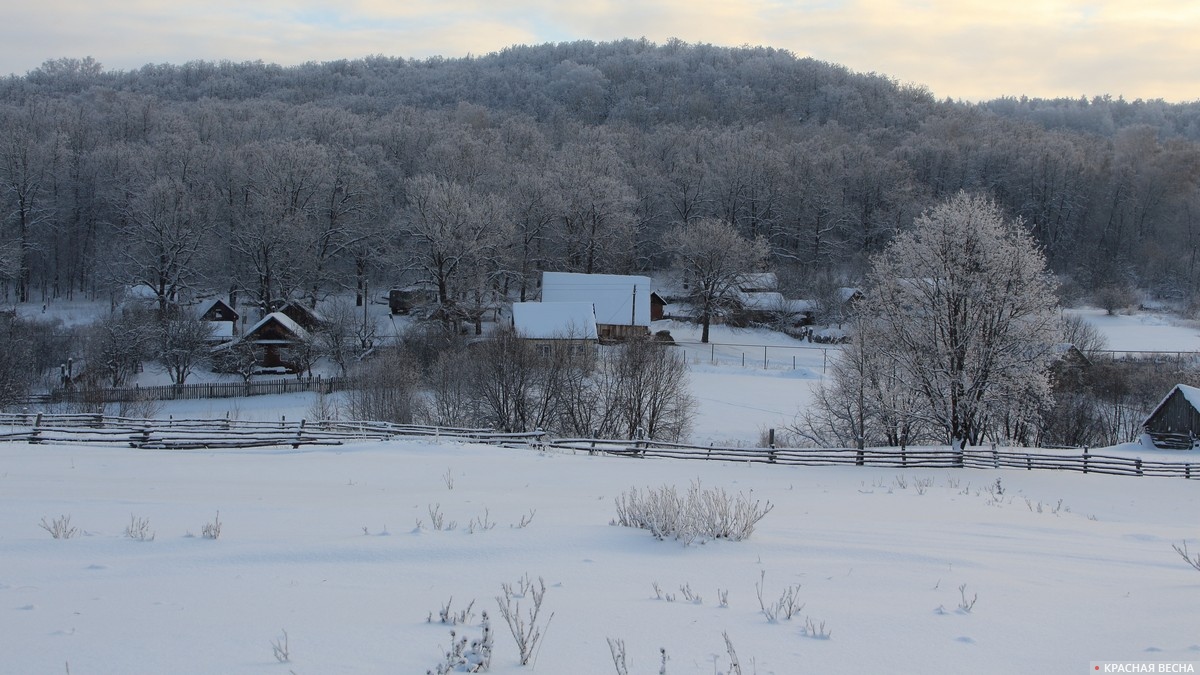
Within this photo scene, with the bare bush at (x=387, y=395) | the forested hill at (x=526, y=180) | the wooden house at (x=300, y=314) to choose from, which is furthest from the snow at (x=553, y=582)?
the forested hill at (x=526, y=180)

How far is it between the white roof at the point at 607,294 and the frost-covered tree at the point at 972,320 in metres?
34.2

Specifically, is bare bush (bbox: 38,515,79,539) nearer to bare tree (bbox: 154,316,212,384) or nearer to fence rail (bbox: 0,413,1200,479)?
fence rail (bbox: 0,413,1200,479)

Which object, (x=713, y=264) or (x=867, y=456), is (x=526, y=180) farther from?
(x=867, y=456)

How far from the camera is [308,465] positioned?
18.1 m

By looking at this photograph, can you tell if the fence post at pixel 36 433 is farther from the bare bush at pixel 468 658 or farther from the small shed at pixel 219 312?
the small shed at pixel 219 312

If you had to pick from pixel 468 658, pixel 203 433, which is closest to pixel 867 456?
pixel 203 433

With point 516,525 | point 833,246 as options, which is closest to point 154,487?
point 516,525

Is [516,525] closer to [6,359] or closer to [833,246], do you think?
[6,359]

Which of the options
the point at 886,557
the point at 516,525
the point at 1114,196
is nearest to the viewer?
the point at 886,557

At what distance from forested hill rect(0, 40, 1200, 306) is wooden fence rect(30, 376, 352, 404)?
52.1 feet

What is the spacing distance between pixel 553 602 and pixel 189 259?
6228 centimetres

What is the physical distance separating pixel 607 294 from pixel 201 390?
27875 millimetres

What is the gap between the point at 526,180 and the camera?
7281 centimetres

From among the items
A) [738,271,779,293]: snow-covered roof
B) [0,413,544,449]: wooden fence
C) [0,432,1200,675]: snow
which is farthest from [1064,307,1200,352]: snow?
[0,432,1200,675]: snow
